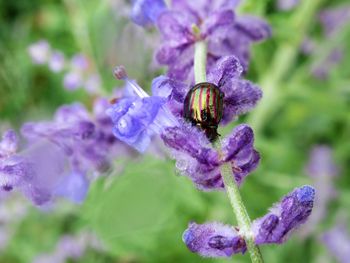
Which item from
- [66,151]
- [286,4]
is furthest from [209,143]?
[286,4]

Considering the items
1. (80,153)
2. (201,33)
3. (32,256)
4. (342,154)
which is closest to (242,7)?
(201,33)

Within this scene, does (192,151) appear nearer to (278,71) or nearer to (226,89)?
(226,89)

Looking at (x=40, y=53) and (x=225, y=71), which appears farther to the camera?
(x=40, y=53)

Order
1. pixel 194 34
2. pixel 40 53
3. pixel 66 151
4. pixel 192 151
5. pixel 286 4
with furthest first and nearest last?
pixel 40 53 → pixel 286 4 → pixel 66 151 → pixel 194 34 → pixel 192 151

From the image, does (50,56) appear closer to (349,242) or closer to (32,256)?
(32,256)

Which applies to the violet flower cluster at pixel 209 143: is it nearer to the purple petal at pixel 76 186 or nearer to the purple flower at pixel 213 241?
the purple flower at pixel 213 241

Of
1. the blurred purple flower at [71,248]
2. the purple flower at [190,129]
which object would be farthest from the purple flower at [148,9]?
the blurred purple flower at [71,248]
